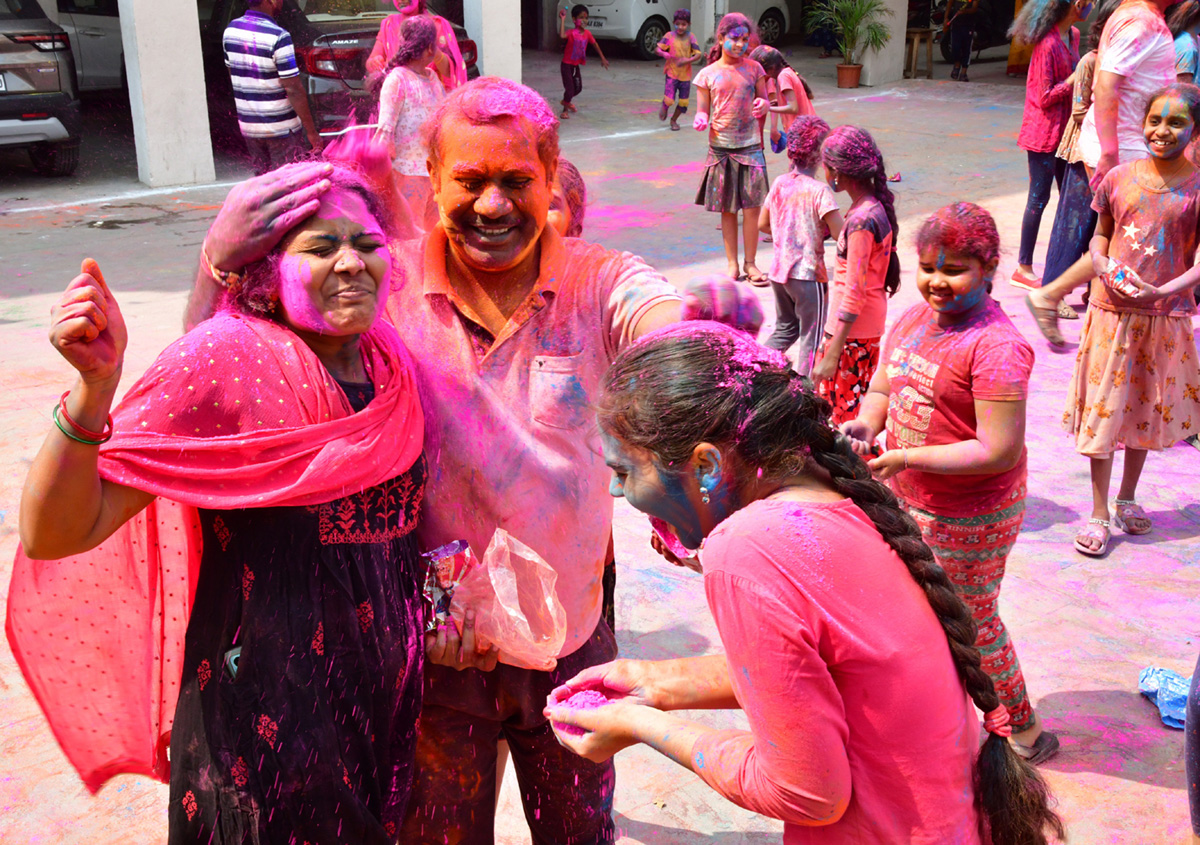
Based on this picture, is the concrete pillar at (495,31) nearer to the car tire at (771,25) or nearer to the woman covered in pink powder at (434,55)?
the woman covered in pink powder at (434,55)

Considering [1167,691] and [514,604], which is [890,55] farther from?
[514,604]

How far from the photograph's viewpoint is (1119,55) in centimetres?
594

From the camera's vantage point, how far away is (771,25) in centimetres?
2058

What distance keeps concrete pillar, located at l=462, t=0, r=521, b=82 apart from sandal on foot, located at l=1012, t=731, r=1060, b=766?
11043 millimetres

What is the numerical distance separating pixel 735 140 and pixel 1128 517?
14.9 feet

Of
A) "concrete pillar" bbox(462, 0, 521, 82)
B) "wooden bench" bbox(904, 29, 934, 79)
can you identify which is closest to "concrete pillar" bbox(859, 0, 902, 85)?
"wooden bench" bbox(904, 29, 934, 79)

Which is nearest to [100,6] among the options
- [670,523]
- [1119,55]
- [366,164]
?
[1119,55]

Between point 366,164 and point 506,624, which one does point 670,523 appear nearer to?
point 506,624

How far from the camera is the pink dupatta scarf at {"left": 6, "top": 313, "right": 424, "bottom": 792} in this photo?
1.93 metres

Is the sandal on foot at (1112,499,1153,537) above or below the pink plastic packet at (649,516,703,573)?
below

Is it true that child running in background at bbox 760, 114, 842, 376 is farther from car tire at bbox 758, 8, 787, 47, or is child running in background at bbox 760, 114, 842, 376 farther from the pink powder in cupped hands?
car tire at bbox 758, 8, 787, 47

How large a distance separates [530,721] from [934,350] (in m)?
1.55

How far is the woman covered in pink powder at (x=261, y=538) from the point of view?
1882 millimetres

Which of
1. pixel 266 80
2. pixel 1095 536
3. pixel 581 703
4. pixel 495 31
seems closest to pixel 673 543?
pixel 581 703
